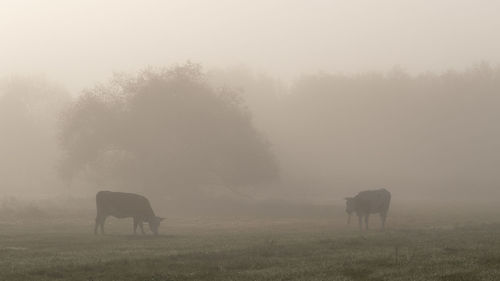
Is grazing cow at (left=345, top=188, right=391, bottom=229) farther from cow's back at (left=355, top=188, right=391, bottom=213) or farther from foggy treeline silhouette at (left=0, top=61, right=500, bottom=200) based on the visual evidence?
foggy treeline silhouette at (left=0, top=61, right=500, bottom=200)

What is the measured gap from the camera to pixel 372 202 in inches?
1930

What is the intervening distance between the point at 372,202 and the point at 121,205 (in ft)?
60.4

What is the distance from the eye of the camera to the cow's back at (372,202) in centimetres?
4886

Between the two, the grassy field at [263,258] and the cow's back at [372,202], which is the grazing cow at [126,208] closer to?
the grassy field at [263,258]

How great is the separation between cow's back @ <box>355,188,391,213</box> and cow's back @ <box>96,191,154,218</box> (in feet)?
51.3

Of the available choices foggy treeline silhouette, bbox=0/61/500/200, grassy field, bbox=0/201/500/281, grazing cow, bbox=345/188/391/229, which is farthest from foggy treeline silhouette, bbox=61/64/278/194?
grassy field, bbox=0/201/500/281

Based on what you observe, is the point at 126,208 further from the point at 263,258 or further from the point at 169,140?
the point at 169,140

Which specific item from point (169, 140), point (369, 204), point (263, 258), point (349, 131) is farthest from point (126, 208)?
point (349, 131)

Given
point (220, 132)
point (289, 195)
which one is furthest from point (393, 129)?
point (220, 132)

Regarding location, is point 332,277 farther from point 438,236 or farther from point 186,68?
point 186,68

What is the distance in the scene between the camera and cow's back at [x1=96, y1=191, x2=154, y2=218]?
148ft

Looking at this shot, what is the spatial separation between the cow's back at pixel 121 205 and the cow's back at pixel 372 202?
15634mm

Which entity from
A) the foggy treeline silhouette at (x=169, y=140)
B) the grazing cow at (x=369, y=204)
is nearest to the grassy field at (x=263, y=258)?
the grazing cow at (x=369, y=204)

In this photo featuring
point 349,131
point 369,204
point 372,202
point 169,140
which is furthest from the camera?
point 349,131
